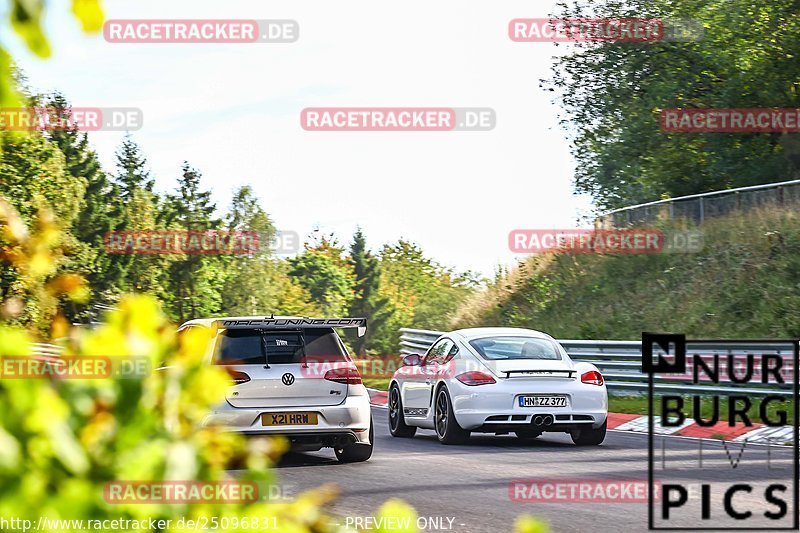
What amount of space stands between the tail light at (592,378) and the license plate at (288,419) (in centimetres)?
381

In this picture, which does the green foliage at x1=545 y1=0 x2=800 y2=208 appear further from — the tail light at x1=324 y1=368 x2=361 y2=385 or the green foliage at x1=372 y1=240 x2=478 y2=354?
the green foliage at x1=372 y1=240 x2=478 y2=354

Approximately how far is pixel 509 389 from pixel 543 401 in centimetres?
44

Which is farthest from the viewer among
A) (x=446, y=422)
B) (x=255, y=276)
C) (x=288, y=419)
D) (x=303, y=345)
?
(x=255, y=276)

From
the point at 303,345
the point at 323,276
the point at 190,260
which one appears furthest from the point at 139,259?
the point at 303,345

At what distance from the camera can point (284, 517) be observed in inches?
90.1

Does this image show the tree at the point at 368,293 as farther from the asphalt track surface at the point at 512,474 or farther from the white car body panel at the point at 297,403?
the white car body panel at the point at 297,403

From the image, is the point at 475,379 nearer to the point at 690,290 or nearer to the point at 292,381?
the point at 292,381

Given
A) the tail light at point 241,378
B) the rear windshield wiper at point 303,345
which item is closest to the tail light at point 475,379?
the rear windshield wiper at point 303,345

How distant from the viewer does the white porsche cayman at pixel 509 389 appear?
14.5 metres

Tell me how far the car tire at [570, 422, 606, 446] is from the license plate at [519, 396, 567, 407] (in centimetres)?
76

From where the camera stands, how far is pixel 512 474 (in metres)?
11.9

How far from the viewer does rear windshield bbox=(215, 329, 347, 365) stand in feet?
41.4

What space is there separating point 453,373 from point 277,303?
102m

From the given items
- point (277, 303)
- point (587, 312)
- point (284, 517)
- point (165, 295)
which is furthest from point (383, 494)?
point (277, 303)
